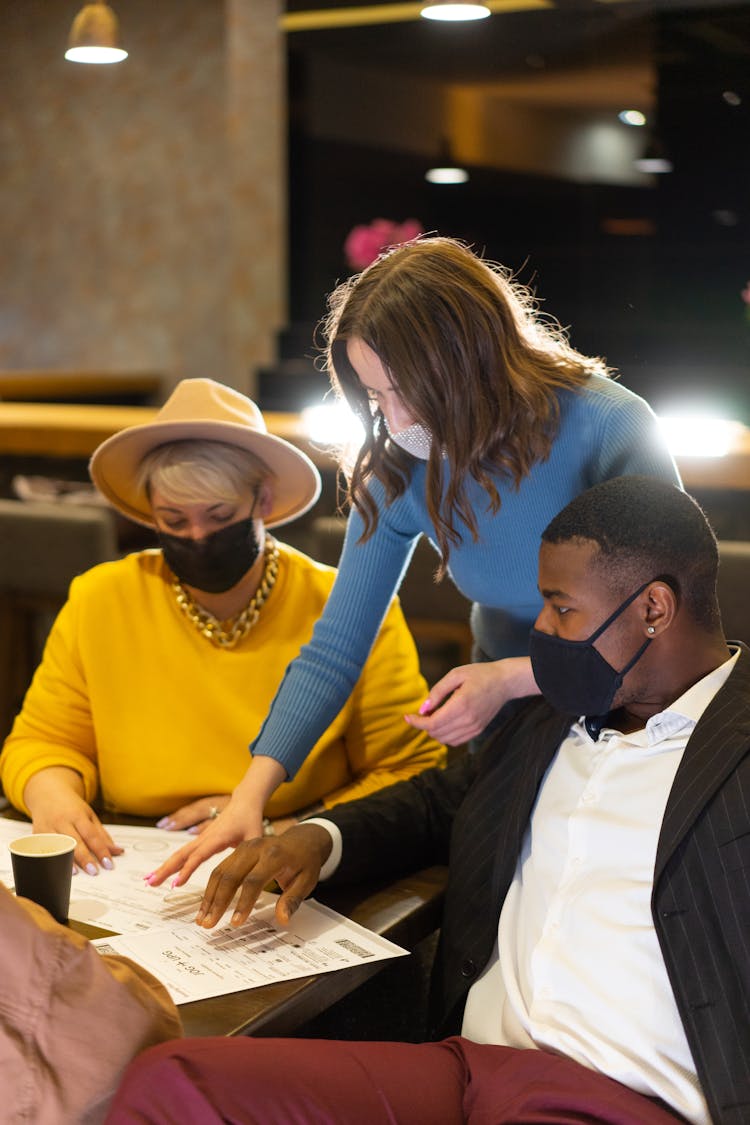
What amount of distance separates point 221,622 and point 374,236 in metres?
4.99

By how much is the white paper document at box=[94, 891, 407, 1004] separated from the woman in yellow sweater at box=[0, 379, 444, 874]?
1.31ft

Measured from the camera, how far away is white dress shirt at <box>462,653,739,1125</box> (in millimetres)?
1286

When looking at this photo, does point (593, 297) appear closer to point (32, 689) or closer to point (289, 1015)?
point (32, 689)

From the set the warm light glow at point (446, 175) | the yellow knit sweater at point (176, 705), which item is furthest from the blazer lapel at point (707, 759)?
the warm light glow at point (446, 175)

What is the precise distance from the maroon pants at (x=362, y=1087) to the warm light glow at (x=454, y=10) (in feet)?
9.26

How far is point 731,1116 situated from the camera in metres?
1.20

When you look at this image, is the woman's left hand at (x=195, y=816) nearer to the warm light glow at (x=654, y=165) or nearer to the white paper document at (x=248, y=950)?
the white paper document at (x=248, y=950)

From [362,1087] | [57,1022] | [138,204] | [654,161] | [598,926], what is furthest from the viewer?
[138,204]

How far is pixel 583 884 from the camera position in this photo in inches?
55.2

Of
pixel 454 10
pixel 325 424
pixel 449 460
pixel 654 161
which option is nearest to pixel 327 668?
pixel 449 460

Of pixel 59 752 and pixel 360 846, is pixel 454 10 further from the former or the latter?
pixel 360 846

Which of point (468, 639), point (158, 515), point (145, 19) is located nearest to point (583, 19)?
point (145, 19)

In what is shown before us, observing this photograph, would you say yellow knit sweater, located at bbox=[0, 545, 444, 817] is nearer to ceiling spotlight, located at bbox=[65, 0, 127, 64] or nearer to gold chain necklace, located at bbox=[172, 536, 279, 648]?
gold chain necklace, located at bbox=[172, 536, 279, 648]

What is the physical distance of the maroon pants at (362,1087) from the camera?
1.13 m
